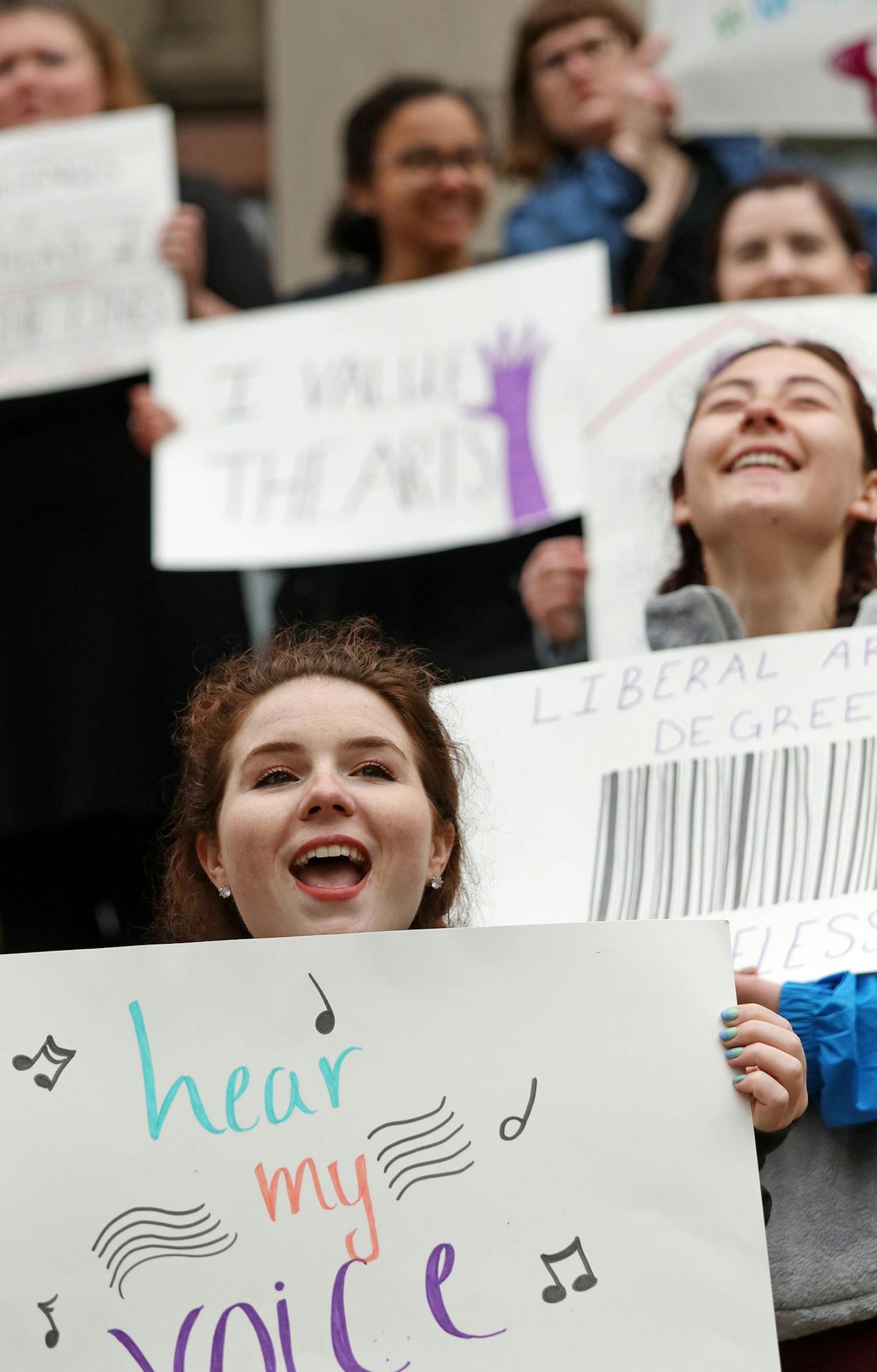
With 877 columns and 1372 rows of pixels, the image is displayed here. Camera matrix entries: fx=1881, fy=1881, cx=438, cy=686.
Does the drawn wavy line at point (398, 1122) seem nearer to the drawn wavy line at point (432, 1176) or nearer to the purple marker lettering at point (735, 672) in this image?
the drawn wavy line at point (432, 1176)

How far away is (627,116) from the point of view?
3506 mm

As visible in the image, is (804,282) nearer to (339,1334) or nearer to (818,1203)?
(818,1203)

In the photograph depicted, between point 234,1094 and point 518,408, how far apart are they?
169cm

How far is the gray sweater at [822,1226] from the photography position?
189 cm

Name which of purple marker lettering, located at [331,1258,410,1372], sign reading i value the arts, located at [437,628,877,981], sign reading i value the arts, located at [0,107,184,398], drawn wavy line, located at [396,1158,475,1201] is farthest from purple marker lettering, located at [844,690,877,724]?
sign reading i value the arts, located at [0,107,184,398]

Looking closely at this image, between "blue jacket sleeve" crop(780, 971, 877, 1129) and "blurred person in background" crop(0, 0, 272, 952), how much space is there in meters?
1.31

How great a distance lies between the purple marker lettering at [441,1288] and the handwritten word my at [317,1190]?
51 mm

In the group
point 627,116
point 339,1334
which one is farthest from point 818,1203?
point 627,116

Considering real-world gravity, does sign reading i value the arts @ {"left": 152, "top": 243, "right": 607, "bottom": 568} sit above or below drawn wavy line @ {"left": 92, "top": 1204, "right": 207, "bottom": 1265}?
above

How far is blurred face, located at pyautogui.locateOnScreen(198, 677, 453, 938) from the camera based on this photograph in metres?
1.89

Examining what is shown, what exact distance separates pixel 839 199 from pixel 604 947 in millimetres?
1833

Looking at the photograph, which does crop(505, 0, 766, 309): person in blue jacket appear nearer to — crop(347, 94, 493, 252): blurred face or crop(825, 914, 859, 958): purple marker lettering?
crop(347, 94, 493, 252): blurred face

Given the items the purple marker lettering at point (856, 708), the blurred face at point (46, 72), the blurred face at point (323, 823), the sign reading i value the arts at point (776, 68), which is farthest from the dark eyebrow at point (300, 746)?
the sign reading i value the arts at point (776, 68)

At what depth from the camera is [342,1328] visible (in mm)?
1612
